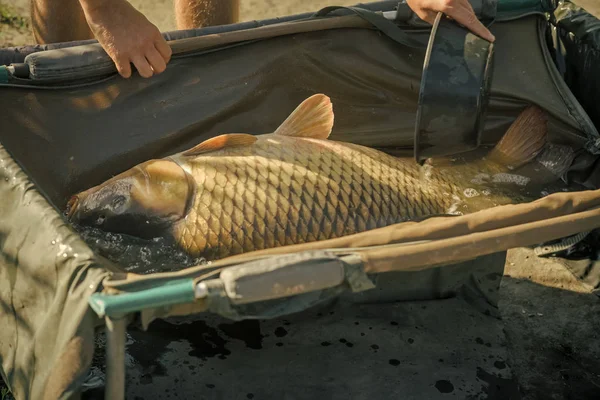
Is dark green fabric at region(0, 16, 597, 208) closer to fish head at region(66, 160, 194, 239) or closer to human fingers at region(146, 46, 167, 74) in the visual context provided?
human fingers at region(146, 46, 167, 74)

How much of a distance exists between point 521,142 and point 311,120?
85cm

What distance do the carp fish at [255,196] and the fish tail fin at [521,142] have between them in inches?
20.6

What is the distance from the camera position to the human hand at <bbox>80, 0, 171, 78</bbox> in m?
2.58

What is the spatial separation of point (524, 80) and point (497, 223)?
1.41 meters

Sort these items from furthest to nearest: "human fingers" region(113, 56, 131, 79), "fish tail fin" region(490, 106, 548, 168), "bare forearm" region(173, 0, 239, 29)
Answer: "bare forearm" region(173, 0, 239, 29), "fish tail fin" region(490, 106, 548, 168), "human fingers" region(113, 56, 131, 79)

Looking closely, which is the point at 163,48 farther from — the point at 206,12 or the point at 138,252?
the point at 206,12

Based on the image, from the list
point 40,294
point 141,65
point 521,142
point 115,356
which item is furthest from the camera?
point 521,142

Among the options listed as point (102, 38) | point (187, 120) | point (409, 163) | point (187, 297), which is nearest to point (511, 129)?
point (409, 163)

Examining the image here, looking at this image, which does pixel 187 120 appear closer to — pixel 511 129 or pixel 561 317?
pixel 511 129

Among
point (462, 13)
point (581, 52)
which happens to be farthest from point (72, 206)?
point (581, 52)

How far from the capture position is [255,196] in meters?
2.27

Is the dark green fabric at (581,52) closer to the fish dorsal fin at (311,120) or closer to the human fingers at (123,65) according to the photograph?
the fish dorsal fin at (311,120)

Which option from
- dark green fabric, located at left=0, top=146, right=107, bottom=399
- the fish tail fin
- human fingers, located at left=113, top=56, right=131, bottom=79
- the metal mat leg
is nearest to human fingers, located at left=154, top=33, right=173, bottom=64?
human fingers, located at left=113, top=56, right=131, bottom=79

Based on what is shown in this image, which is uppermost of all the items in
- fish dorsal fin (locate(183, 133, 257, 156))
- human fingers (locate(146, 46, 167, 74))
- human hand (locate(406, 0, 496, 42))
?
human hand (locate(406, 0, 496, 42))
